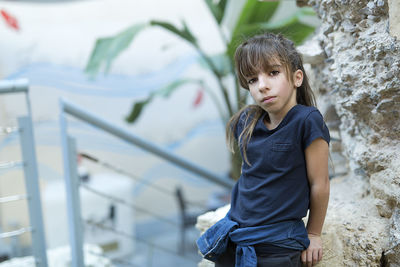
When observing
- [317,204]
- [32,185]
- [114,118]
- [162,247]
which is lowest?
[162,247]

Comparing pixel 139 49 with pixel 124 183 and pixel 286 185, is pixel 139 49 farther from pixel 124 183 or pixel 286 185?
pixel 286 185

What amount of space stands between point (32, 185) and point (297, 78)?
39.1 inches

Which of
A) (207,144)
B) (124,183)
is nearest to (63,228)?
(124,183)

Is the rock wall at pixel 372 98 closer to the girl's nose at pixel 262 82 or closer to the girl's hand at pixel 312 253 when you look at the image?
the girl's hand at pixel 312 253

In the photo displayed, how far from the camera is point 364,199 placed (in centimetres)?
117

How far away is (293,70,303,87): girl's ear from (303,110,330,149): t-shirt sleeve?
0.09 m

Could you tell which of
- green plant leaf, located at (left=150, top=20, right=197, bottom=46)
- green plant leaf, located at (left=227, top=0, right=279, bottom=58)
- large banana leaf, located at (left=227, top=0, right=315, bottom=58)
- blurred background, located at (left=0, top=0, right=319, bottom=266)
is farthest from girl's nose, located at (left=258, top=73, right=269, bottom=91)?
blurred background, located at (left=0, top=0, right=319, bottom=266)

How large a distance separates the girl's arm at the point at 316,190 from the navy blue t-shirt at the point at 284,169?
0.5 inches

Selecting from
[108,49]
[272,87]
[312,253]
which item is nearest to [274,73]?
[272,87]

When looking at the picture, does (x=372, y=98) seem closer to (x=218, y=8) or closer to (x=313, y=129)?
(x=313, y=129)

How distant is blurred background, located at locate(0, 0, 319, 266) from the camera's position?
3.62 metres

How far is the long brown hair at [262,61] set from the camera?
0.89 meters

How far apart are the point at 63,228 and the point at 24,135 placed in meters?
2.22

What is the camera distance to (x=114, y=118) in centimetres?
434
